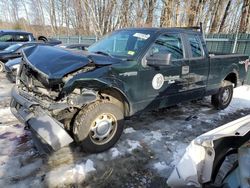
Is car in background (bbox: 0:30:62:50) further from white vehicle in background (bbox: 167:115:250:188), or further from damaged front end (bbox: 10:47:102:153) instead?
white vehicle in background (bbox: 167:115:250:188)

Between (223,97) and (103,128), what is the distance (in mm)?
3841

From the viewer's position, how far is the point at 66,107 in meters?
3.26

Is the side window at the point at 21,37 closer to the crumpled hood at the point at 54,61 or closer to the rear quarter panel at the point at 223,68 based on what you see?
the crumpled hood at the point at 54,61

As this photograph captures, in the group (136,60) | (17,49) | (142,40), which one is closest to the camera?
(136,60)

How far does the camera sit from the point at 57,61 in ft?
11.1

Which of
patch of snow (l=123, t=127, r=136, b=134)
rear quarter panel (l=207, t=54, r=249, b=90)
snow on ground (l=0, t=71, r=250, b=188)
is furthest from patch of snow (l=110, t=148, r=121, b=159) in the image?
rear quarter panel (l=207, t=54, r=249, b=90)

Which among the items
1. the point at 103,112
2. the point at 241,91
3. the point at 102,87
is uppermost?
the point at 102,87

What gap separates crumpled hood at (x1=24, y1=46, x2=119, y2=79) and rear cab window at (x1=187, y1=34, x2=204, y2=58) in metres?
1.95

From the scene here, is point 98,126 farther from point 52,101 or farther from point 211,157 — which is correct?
point 211,157

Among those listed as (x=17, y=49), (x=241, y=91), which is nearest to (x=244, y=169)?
(x=241, y=91)

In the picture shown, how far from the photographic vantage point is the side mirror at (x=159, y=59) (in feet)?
12.7

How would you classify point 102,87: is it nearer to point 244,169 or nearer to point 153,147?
point 153,147

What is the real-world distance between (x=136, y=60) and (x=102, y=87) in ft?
2.58

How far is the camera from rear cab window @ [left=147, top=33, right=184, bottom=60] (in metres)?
4.26
